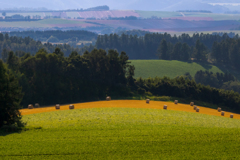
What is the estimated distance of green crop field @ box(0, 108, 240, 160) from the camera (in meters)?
32.9

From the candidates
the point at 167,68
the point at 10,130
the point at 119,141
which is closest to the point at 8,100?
the point at 10,130

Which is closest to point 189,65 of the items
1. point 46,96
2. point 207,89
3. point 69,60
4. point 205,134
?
point 207,89

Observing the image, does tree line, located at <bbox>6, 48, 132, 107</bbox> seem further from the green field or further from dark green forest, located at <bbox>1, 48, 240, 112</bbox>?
the green field

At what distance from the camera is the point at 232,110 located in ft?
296

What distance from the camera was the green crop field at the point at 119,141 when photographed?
32.9 m

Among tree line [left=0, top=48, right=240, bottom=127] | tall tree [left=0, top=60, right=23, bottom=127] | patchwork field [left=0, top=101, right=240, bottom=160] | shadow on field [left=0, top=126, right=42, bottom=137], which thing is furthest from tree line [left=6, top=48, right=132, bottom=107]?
shadow on field [left=0, top=126, right=42, bottom=137]

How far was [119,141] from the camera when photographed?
36188mm

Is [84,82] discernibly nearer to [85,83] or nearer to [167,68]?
[85,83]

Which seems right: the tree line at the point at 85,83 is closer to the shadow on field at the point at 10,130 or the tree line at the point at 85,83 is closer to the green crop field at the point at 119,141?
the green crop field at the point at 119,141

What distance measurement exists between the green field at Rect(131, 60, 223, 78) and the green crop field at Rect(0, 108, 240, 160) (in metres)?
134

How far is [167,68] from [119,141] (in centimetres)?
15672

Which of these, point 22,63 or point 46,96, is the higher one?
point 22,63

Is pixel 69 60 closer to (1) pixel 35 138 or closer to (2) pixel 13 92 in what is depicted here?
(2) pixel 13 92

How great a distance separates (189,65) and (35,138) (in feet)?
565
